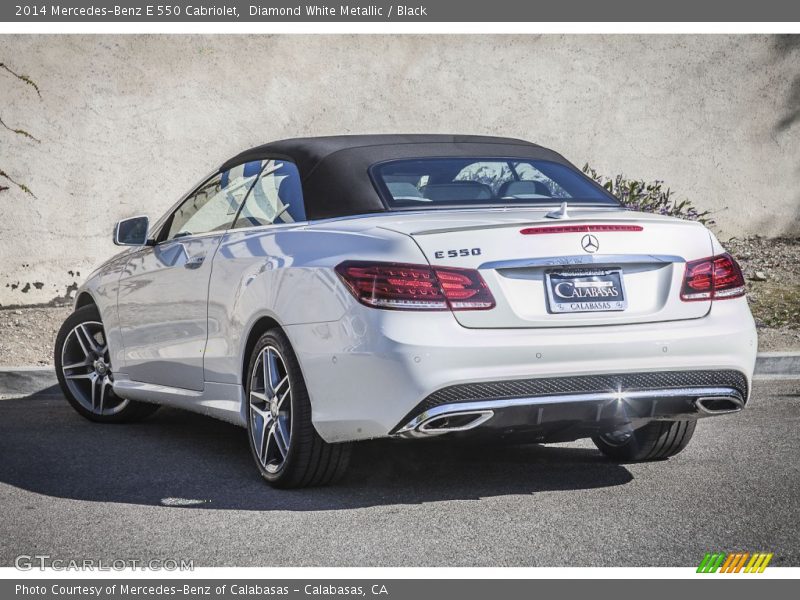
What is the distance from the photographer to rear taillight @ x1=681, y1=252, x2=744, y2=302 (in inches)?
198

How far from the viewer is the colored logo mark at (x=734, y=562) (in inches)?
162

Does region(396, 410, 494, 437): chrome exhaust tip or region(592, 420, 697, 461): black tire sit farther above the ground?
region(396, 410, 494, 437): chrome exhaust tip

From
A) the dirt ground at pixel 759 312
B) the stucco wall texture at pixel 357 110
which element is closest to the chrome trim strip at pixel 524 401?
the dirt ground at pixel 759 312

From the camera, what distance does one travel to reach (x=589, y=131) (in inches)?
499

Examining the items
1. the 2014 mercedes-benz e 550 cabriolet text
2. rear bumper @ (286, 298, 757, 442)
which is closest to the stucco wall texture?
the 2014 mercedes-benz e 550 cabriolet text

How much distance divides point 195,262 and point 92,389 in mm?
1805

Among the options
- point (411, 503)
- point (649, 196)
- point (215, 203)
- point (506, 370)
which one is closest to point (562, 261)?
point (506, 370)

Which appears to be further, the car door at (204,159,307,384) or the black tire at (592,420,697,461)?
the black tire at (592,420,697,461)

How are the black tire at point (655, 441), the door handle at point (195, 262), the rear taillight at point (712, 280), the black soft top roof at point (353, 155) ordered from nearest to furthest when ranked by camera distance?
1. the rear taillight at point (712, 280)
2. the black soft top roof at point (353, 155)
3. the black tire at point (655, 441)
4. the door handle at point (195, 262)

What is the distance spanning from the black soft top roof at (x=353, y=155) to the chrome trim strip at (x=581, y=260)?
0.79 m

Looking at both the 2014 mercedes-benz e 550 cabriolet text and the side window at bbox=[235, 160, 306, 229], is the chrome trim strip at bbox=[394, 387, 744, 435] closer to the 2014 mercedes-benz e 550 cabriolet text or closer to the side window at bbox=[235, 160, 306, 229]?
the 2014 mercedes-benz e 550 cabriolet text

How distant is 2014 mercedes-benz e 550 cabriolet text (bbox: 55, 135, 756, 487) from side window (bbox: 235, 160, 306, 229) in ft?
0.04

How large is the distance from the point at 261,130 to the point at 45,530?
24.1 feet

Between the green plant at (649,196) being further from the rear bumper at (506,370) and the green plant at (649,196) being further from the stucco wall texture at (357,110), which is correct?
the rear bumper at (506,370)
